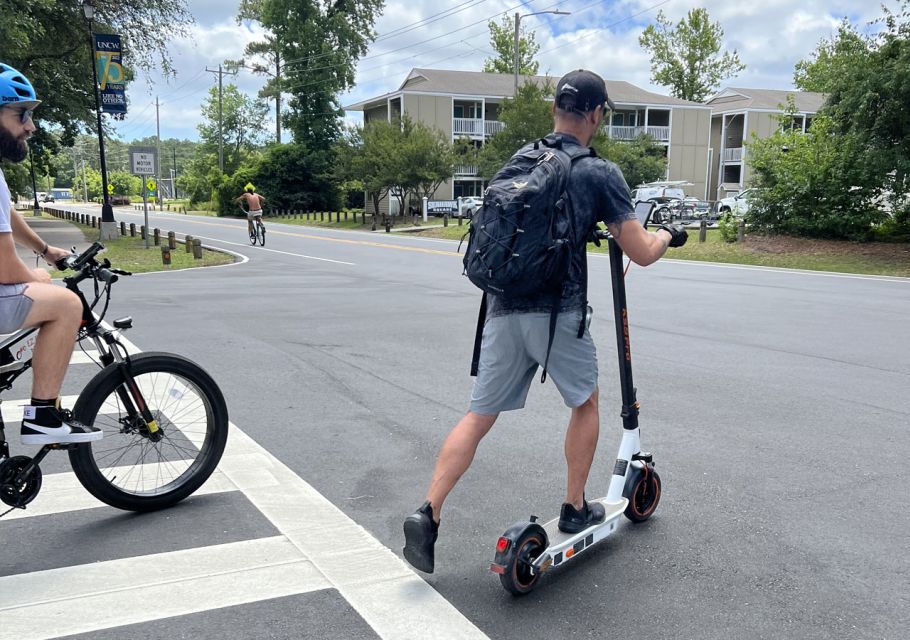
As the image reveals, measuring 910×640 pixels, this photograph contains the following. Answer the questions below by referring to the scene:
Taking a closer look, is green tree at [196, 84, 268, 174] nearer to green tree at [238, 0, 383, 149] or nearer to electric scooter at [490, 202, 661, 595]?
green tree at [238, 0, 383, 149]

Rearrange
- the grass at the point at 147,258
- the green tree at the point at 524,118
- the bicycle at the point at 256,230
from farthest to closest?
the green tree at the point at 524,118, the bicycle at the point at 256,230, the grass at the point at 147,258

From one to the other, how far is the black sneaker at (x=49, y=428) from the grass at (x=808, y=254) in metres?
18.2

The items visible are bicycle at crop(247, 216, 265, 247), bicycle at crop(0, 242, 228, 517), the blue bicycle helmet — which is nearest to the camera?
the blue bicycle helmet

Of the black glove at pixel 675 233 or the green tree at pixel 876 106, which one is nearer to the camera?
the black glove at pixel 675 233

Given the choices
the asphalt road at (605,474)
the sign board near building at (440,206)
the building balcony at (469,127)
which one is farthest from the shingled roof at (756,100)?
the asphalt road at (605,474)

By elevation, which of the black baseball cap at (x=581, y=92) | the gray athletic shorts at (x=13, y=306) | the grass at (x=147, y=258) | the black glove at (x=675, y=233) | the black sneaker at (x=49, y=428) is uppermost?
the black baseball cap at (x=581, y=92)

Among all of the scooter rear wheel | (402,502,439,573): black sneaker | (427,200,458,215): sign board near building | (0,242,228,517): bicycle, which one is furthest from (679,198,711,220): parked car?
(402,502,439,573): black sneaker

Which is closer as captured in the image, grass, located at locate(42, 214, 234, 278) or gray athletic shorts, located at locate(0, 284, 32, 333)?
gray athletic shorts, located at locate(0, 284, 32, 333)

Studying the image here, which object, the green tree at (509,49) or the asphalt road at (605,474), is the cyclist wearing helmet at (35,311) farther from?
the green tree at (509,49)

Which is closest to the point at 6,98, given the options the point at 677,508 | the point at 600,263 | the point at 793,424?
the point at 677,508

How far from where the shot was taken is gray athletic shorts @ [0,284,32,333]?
11.2 ft

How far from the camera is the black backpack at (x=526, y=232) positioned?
306 centimetres

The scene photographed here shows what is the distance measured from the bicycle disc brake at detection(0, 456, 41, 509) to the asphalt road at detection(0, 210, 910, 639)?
Answer: 0.22 m

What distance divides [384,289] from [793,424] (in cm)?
897
